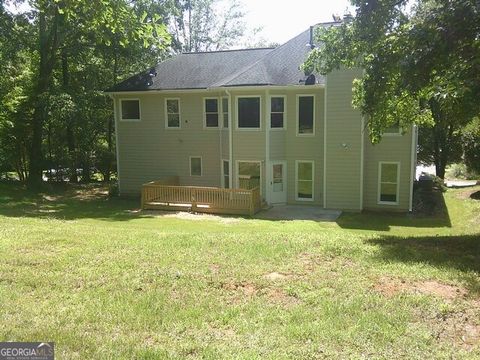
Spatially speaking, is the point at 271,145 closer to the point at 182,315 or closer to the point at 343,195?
the point at 343,195

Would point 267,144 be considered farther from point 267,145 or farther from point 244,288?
point 244,288

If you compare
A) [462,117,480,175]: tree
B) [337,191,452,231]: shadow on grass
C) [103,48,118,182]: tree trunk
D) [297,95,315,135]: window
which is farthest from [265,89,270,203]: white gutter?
[462,117,480,175]: tree

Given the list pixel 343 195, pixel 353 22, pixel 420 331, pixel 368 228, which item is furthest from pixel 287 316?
pixel 343 195

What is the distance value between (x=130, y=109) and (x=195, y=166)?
195 inches

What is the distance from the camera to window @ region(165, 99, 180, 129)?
23.7m

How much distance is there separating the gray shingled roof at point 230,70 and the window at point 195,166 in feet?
12.3

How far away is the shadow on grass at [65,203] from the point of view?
1841 cm

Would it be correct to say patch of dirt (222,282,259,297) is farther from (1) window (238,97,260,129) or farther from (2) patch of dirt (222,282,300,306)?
(1) window (238,97,260,129)

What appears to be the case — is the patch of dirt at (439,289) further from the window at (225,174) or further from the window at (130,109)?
the window at (130,109)

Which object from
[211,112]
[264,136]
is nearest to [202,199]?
[264,136]

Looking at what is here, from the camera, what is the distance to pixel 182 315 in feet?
17.9

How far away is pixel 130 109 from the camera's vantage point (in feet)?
81.0

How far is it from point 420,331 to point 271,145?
16423mm

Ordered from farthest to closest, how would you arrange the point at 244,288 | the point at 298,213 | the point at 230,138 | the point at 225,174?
the point at 225,174, the point at 230,138, the point at 298,213, the point at 244,288
